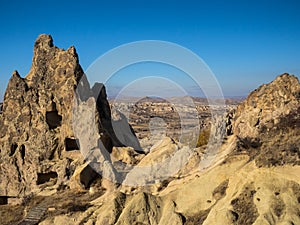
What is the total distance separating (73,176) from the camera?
28.6m

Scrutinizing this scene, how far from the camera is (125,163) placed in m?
30.8

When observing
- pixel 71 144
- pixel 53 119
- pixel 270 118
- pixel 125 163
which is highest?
pixel 53 119

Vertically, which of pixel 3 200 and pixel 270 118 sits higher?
pixel 270 118

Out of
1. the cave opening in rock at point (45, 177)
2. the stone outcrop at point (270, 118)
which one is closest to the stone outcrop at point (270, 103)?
the stone outcrop at point (270, 118)

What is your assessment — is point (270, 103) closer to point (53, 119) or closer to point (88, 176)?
point (88, 176)

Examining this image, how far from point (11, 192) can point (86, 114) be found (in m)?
9.06

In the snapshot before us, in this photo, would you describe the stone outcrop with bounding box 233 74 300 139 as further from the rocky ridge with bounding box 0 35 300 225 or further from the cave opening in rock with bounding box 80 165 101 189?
the cave opening in rock with bounding box 80 165 101 189

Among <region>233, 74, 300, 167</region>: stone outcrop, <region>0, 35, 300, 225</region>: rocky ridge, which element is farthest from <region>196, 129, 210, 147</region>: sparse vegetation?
<region>233, 74, 300, 167</region>: stone outcrop

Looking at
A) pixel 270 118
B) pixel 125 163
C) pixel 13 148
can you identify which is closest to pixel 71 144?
pixel 13 148

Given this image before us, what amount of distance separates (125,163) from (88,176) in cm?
362

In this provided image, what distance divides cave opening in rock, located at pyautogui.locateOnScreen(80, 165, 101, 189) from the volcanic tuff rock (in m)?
2.34

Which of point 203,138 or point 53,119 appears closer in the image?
point 53,119

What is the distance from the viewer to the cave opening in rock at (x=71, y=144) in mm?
32344

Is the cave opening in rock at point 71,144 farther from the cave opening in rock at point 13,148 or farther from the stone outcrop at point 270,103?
the stone outcrop at point 270,103
